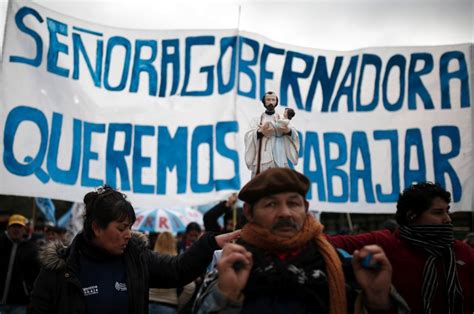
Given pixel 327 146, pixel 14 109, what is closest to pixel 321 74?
pixel 327 146

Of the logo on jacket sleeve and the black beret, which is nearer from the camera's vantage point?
the black beret

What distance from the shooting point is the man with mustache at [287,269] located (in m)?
1.91

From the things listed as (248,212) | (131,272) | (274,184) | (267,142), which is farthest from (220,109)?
(274,184)

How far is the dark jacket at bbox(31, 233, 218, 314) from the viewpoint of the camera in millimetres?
2729

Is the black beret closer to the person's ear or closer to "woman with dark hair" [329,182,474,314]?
the person's ear

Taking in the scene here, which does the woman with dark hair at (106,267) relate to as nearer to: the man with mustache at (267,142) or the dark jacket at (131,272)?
the dark jacket at (131,272)

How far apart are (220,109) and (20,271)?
3.21 m

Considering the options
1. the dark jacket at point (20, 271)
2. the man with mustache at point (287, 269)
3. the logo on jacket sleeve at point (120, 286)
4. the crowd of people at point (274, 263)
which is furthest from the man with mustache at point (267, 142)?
the dark jacket at point (20, 271)

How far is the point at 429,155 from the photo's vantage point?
23.2ft

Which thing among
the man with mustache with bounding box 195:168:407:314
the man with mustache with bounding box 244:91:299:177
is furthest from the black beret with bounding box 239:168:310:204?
the man with mustache with bounding box 244:91:299:177

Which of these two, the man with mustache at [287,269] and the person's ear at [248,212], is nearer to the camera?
the man with mustache at [287,269]

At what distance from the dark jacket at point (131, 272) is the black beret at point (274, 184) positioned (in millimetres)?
822

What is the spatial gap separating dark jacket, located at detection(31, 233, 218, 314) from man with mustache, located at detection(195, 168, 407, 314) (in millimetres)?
821

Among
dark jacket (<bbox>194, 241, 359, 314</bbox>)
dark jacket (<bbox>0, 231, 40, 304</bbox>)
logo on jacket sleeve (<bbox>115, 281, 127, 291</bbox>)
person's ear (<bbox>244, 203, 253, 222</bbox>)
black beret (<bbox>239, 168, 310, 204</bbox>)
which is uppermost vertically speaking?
black beret (<bbox>239, 168, 310, 204</bbox>)
